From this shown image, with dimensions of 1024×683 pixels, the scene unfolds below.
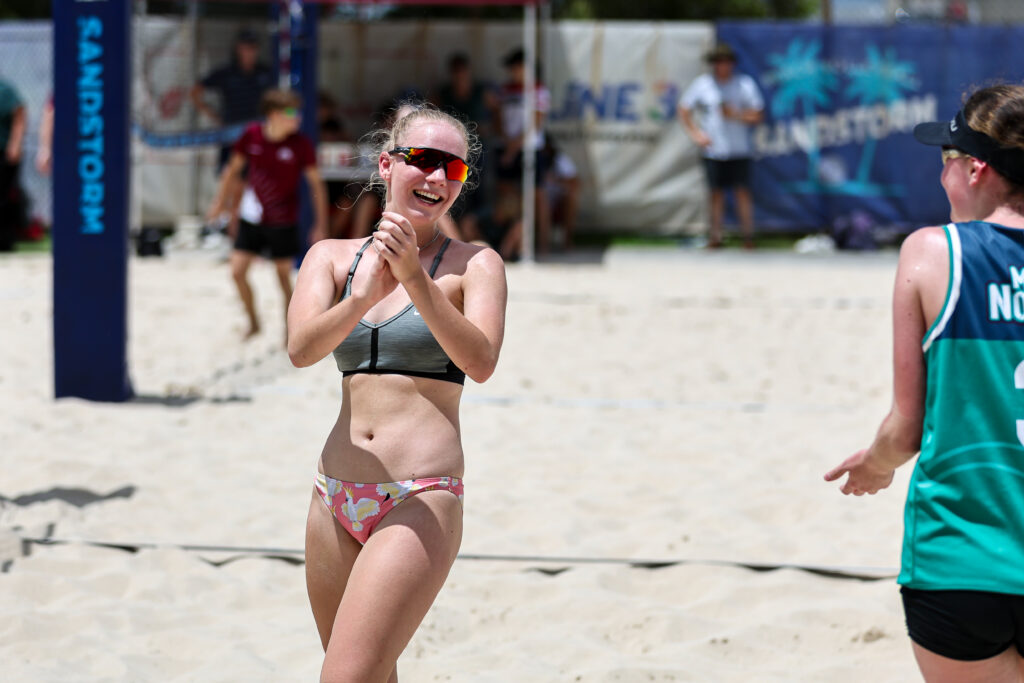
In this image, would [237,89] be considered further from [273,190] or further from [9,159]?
[273,190]

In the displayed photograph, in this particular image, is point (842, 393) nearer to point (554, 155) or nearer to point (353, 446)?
point (353, 446)

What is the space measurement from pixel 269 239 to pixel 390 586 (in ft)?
21.9

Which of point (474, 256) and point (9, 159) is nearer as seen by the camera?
point (474, 256)

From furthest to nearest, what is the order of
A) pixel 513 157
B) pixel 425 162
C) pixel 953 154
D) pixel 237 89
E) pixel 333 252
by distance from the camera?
pixel 237 89, pixel 513 157, pixel 333 252, pixel 425 162, pixel 953 154

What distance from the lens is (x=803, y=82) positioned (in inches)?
604

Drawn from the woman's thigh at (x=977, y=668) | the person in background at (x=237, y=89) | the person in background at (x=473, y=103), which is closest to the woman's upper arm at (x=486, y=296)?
the woman's thigh at (x=977, y=668)

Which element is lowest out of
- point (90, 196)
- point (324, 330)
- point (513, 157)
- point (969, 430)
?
point (969, 430)

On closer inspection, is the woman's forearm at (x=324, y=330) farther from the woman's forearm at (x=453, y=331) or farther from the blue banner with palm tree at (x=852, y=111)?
the blue banner with palm tree at (x=852, y=111)

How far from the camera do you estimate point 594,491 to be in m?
5.30

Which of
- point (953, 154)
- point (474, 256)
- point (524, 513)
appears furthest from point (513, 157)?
point (953, 154)

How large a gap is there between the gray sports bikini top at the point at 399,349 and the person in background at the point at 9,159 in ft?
42.5

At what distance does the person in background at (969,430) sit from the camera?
206 centimetres

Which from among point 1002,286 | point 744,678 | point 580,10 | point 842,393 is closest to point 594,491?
point 744,678

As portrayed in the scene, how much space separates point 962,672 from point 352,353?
1.29m
